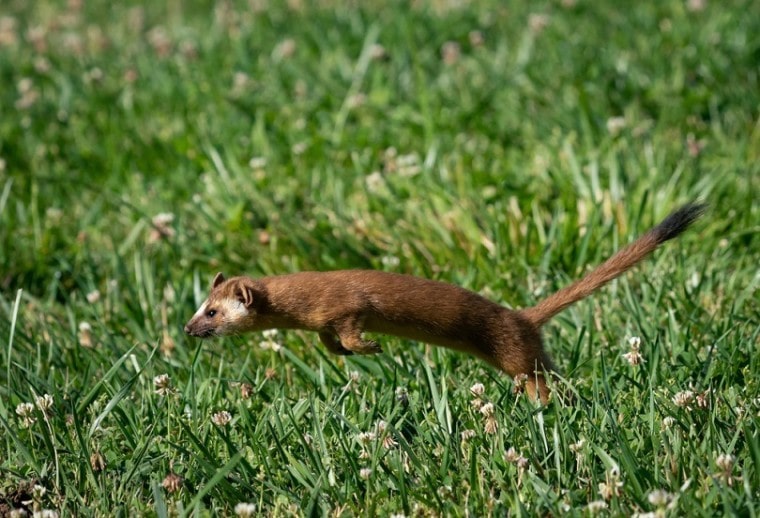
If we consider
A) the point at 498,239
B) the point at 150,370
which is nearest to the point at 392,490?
the point at 150,370

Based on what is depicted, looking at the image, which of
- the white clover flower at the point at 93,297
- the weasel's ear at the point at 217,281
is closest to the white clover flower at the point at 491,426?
the weasel's ear at the point at 217,281

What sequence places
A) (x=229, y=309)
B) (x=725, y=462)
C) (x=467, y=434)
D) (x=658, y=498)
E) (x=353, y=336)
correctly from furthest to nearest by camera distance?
(x=229, y=309)
(x=353, y=336)
(x=467, y=434)
(x=725, y=462)
(x=658, y=498)

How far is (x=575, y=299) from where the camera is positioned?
13.0ft

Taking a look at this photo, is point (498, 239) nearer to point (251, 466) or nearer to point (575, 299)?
point (575, 299)

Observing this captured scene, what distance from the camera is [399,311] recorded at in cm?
376

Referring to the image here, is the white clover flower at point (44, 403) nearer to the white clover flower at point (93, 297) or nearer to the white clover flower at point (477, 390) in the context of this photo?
the white clover flower at point (93, 297)

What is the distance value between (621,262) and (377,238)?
198 cm

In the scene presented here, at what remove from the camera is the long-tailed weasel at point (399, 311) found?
3.76m

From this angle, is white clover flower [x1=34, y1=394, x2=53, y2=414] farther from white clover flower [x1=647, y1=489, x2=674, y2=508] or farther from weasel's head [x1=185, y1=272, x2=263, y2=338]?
white clover flower [x1=647, y1=489, x2=674, y2=508]

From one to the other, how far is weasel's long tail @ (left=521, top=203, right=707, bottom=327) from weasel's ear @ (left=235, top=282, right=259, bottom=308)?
947 mm

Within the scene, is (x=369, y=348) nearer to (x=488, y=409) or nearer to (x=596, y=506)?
(x=488, y=409)

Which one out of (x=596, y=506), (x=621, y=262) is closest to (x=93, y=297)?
(x=621, y=262)

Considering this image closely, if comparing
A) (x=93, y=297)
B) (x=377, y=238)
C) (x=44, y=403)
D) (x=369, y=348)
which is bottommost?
(x=377, y=238)

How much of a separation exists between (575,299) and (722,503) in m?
0.97
